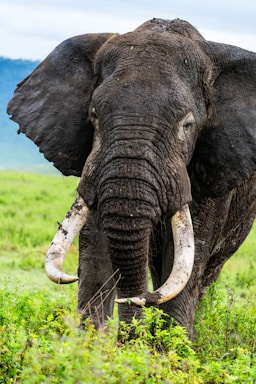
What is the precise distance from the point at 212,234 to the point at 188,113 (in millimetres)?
1369

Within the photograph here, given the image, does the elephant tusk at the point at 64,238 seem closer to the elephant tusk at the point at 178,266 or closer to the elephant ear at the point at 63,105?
the elephant tusk at the point at 178,266

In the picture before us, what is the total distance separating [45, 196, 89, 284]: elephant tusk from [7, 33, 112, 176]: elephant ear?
88cm

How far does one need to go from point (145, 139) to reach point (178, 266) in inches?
31.6

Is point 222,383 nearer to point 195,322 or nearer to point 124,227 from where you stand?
point 124,227

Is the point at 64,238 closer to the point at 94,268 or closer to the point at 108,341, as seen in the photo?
the point at 94,268

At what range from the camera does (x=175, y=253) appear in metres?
6.51

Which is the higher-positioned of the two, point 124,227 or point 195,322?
point 124,227

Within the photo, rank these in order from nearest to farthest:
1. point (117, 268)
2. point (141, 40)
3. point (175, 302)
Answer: point (117, 268) → point (141, 40) → point (175, 302)

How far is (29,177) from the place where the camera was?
2791 cm

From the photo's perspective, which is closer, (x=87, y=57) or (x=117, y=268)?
(x=117, y=268)

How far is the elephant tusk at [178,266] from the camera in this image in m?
6.07

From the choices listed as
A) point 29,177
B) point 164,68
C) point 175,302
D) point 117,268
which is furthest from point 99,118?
point 29,177

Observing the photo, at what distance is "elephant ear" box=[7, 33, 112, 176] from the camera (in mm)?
7555

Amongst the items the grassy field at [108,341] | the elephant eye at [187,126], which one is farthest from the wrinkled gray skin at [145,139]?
the grassy field at [108,341]
